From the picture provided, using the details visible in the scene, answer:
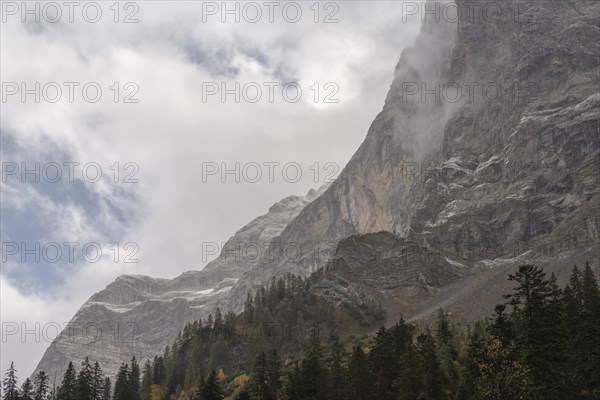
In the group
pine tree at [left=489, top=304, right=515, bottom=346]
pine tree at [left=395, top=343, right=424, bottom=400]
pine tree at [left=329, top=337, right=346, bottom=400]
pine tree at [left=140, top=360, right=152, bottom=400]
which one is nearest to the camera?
pine tree at [left=489, top=304, right=515, bottom=346]

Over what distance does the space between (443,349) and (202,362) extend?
7468 cm

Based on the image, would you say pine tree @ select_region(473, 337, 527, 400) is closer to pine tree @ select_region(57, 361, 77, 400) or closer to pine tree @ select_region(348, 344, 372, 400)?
pine tree @ select_region(348, 344, 372, 400)

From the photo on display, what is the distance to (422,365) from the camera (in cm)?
7375

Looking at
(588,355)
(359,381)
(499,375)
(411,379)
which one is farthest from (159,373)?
(499,375)

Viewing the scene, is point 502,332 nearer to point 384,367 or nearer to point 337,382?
point 384,367

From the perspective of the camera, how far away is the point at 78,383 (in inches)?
3420

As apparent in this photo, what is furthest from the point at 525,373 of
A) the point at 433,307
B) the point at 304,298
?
the point at 433,307

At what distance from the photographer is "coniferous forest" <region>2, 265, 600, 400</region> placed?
52406mm

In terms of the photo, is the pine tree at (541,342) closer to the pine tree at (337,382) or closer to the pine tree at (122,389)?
the pine tree at (337,382)

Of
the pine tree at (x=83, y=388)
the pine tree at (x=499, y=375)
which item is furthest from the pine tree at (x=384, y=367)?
the pine tree at (x=83, y=388)

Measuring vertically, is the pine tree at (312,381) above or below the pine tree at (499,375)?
above

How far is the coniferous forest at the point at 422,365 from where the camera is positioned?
52.4 meters

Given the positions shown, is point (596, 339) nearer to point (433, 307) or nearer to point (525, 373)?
point (525, 373)

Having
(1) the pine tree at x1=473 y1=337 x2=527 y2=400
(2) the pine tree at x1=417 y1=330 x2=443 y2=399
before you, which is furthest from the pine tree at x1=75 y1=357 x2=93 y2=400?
(1) the pine tree at x1=473 y1=337 x2=527 y2=400
